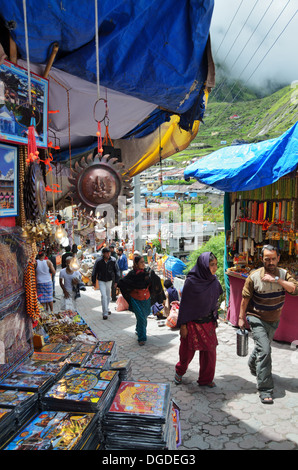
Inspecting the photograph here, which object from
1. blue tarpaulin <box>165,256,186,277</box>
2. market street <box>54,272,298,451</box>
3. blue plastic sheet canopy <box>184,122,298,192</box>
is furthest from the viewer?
blue tarpaulin <box>165,256,186,277</box>

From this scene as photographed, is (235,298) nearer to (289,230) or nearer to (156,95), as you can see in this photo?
(289,230)

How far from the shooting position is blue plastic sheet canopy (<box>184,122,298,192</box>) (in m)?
5.02

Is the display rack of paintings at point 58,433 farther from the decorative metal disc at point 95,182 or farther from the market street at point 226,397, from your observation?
the decorative metal disc at point 95,182

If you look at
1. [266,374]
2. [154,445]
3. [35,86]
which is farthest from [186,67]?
[266,374]

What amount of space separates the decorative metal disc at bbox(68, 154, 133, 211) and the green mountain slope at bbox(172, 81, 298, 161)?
56879 millimetres

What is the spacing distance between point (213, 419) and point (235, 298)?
316 centimetres

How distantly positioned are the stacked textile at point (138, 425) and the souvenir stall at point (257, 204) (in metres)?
3.68

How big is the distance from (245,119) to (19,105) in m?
75.8

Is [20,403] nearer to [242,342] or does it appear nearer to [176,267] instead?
[242,342]

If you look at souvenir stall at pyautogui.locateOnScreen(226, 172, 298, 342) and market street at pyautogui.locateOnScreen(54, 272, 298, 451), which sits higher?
souvenir stall at pyautogui.locateOnScreen(226, 172, 298, 342)

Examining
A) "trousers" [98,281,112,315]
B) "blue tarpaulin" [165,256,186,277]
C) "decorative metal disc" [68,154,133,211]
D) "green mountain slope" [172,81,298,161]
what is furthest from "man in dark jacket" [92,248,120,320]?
"green mountain slope" [172,81,298,161]

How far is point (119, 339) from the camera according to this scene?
6.10 meters

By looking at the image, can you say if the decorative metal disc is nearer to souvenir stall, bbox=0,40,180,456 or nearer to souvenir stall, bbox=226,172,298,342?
souvenir stall, bbox=0,40,180,456

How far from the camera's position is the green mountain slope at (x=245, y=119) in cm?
6008
